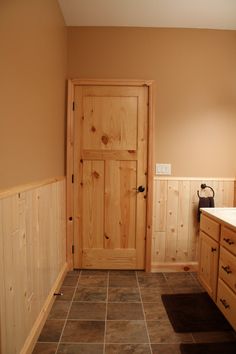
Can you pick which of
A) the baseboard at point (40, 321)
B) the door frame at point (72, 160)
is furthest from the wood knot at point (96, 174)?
the baseboard at point (40, 321)

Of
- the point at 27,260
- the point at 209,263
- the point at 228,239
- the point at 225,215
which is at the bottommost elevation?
the point at 209,263

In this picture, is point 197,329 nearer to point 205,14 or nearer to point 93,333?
point 93,333

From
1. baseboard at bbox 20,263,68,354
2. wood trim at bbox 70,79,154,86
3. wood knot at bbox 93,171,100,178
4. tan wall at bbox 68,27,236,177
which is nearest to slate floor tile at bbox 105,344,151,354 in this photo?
baseboard at bbox 20,263,68,354

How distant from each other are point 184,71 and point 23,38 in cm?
185

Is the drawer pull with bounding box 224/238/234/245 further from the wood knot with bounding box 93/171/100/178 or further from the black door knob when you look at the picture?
the wood knot with bounding box 93/171/100/178

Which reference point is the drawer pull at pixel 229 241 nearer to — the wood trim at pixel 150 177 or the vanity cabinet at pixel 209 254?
the vanity cabinet at pixel 209 254

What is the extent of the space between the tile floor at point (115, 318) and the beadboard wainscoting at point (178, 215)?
0.67ft

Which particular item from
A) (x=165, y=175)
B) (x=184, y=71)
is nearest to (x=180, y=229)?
(x=165, y=175)

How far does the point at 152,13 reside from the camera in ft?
8.07

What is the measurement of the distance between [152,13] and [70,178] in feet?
6.22

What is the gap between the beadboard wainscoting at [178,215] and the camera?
2.76m

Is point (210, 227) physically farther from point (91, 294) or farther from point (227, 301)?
point (91, 294)

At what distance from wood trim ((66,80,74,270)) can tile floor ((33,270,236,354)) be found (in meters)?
0.30

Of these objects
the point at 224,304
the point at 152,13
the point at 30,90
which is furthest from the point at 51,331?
the point at 152,13
